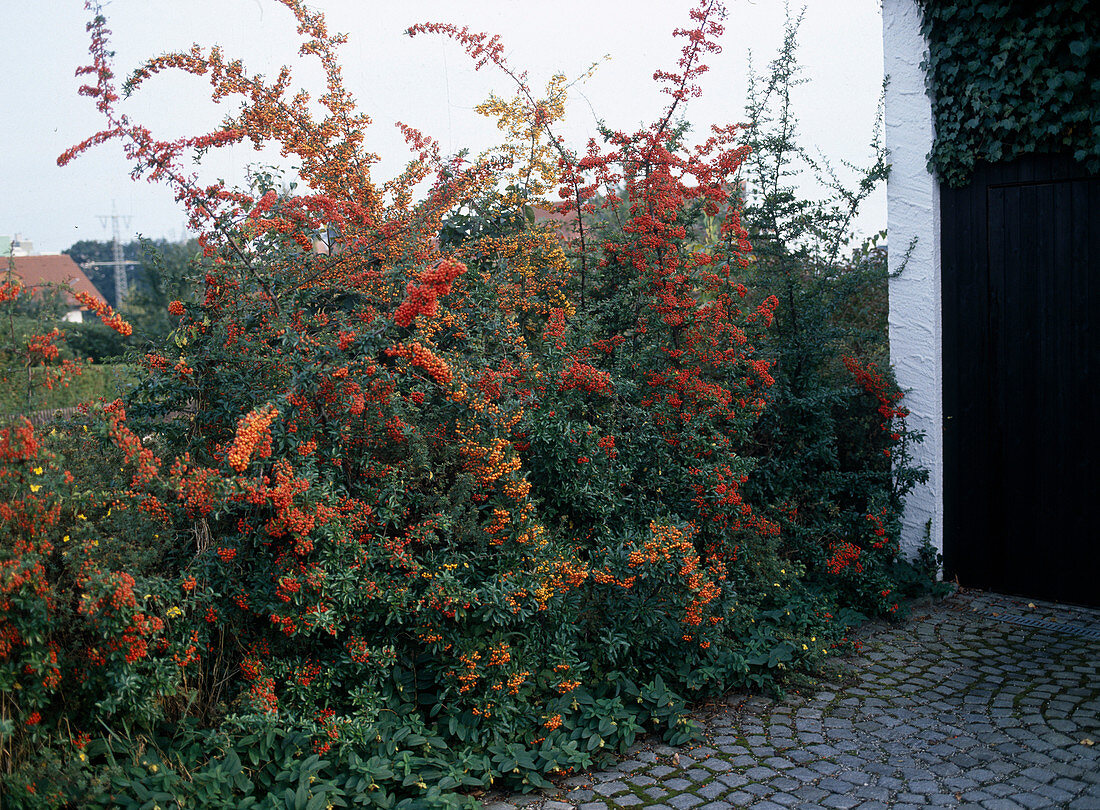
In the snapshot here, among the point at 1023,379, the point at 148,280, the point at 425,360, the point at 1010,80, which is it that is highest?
the point at 148,280

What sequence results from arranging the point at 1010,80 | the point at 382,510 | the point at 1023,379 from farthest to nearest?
the point at 1023,379 < the point at 1010,80 < the point at 382,510

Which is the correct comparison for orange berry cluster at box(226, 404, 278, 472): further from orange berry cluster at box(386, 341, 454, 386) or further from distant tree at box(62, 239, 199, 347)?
distant tree at box(62, 239, 199, 347)

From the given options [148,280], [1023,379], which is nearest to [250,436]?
[1023,379]

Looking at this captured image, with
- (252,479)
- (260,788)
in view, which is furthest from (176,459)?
(260,788)

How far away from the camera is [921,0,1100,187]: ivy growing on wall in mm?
5105

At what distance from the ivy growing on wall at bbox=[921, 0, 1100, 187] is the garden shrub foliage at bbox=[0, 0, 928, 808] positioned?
5.34 ft

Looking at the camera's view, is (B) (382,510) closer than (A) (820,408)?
Yes

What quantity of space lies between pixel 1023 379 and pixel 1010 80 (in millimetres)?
1987

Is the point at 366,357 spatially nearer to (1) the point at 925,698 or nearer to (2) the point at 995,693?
(1) the point at 925,698

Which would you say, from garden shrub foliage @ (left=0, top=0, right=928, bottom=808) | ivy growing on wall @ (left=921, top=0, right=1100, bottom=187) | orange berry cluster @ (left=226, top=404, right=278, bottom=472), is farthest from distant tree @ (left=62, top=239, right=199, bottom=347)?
ivy growing on wall @ (left=921, top=0, right=1100, bottom=187)

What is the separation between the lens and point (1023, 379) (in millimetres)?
5648

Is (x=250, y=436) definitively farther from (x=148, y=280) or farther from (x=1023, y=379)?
(x=148, y=280)

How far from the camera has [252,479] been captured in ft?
11.1

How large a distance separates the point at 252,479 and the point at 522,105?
352cm
